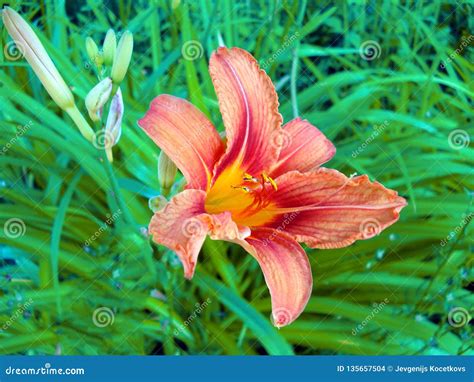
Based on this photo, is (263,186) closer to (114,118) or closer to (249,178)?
(249,178)

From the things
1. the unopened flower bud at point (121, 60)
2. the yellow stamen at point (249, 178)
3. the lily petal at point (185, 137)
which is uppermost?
the unopened flower bud at point (121, 60)

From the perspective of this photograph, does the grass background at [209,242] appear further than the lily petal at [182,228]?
Yes

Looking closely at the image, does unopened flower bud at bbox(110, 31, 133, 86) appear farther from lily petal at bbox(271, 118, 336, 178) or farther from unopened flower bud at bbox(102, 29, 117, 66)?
lily petal at bbox(271, 118, 336, 178)

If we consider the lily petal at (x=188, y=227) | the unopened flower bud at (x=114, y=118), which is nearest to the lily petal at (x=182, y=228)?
the lily petal at (x=188, y=227)

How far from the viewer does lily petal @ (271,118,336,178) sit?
77 cm

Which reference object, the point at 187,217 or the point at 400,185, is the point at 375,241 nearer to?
the point at 400,185

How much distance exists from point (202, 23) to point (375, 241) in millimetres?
407

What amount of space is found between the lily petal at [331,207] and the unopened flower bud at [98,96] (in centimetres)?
21

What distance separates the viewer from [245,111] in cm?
73

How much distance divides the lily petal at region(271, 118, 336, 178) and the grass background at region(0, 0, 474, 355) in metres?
0.11

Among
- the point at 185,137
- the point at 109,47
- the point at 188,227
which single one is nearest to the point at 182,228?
the point at 188,227

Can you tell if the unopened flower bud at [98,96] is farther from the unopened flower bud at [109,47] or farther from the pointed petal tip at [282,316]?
the pointed petal tip at [282,316]

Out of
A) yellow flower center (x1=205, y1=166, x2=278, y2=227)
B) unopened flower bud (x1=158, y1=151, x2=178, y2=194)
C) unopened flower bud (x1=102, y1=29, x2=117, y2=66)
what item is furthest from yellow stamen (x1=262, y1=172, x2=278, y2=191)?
unopened flower bud (x1=102, y1=29, x2=117, y2=66)

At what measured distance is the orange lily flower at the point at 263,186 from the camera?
2.28ft
